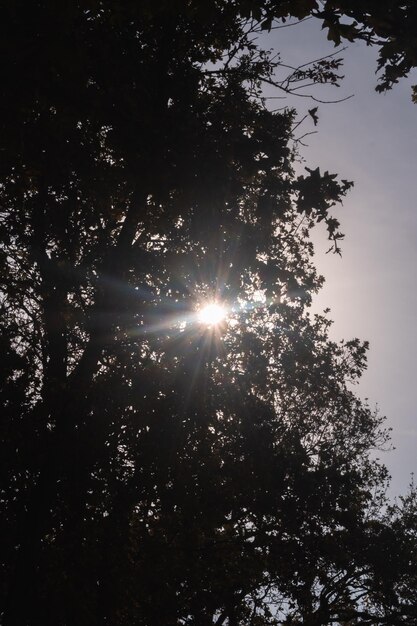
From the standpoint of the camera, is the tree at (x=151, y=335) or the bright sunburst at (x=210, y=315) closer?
the tree at (x=151, y=335)

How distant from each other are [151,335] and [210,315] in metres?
1.58

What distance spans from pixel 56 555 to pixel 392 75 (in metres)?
10.3

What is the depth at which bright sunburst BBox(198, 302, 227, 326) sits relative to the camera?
1400cm

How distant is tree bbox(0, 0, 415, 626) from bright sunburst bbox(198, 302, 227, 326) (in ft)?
0.72

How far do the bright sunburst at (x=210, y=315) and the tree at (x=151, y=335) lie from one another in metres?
0.22

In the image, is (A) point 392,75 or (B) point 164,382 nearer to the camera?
(A) point 392,75

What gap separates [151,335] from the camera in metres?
13.7

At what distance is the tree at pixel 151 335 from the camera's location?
29.7 feet

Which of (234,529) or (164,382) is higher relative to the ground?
(164,382)

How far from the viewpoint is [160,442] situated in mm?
12609

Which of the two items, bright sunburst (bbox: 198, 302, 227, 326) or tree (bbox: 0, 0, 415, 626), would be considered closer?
tree (bbox: 0, 0, 415, 626)

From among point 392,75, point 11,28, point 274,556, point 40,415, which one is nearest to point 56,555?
point 40,415

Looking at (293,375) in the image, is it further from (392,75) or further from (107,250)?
(392,75)

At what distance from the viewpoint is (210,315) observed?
1406cm
